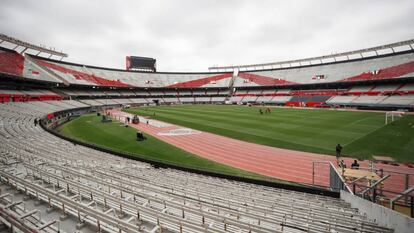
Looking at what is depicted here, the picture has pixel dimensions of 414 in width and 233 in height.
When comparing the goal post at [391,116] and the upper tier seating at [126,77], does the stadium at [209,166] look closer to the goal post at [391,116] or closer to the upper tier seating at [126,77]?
the goal post at [391,116]

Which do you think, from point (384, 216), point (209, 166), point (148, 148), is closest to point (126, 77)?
point (148, 148)

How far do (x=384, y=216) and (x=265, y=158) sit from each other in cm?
1084

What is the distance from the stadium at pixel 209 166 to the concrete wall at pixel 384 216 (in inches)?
1.3

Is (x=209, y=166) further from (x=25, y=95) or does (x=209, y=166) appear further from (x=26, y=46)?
Result: (x=26, y=46)

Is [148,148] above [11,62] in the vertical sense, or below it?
below

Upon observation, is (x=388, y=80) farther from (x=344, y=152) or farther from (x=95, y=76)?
(x=95, y=76)

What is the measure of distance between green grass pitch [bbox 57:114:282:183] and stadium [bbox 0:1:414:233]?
0.36ft

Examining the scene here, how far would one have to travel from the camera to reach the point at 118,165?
39.6ft

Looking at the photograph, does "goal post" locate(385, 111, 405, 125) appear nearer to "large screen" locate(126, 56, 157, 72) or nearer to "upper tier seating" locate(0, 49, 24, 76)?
"upper tier seating" locate(0, 49, 24, 76)

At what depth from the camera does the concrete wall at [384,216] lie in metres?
4.79

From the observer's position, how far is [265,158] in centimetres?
1652

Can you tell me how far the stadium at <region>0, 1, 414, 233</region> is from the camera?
5238mm

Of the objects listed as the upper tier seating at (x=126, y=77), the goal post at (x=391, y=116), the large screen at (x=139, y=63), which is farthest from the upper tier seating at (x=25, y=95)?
the goal post at (x=391, y=116)

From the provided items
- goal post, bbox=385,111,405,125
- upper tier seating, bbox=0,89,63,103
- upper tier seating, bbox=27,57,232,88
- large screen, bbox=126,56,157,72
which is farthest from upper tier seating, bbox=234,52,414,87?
upper tier seating, bbox=0,89,63,103
